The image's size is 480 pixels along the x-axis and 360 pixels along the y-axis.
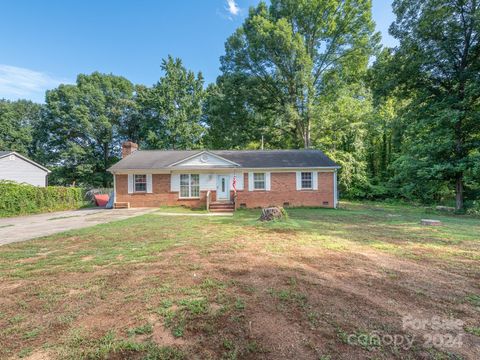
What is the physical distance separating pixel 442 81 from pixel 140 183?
19839 mm

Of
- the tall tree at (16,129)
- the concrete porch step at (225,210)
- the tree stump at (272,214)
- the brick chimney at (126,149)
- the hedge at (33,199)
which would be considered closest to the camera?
the tree stump at (272,214)

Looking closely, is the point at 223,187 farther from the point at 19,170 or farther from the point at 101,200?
the point at 19,170

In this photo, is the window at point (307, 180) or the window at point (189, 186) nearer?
the window at point (307, 180)

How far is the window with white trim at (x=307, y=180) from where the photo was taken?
15.8 meters

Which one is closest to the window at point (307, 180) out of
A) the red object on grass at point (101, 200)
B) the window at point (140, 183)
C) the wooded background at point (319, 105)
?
the wooded background at point (319, 105)

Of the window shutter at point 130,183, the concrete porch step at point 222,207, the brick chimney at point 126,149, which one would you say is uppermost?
the brick chimney at point 126,149

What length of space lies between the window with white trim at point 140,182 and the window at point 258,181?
7567mm

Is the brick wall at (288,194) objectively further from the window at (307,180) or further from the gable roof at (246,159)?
the gable roof at (246,159)

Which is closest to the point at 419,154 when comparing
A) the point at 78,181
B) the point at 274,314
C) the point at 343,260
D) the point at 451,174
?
the point at 451,174

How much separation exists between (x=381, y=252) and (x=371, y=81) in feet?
49.8

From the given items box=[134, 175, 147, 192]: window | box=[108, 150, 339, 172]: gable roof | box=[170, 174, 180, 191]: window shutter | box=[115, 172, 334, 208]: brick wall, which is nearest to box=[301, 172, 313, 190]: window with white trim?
box=[115, 172, 334, 208]: brick wall

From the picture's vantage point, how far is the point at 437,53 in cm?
1282

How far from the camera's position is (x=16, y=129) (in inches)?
1332

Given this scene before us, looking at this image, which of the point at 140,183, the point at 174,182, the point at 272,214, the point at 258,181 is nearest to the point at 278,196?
the point at 258,181
